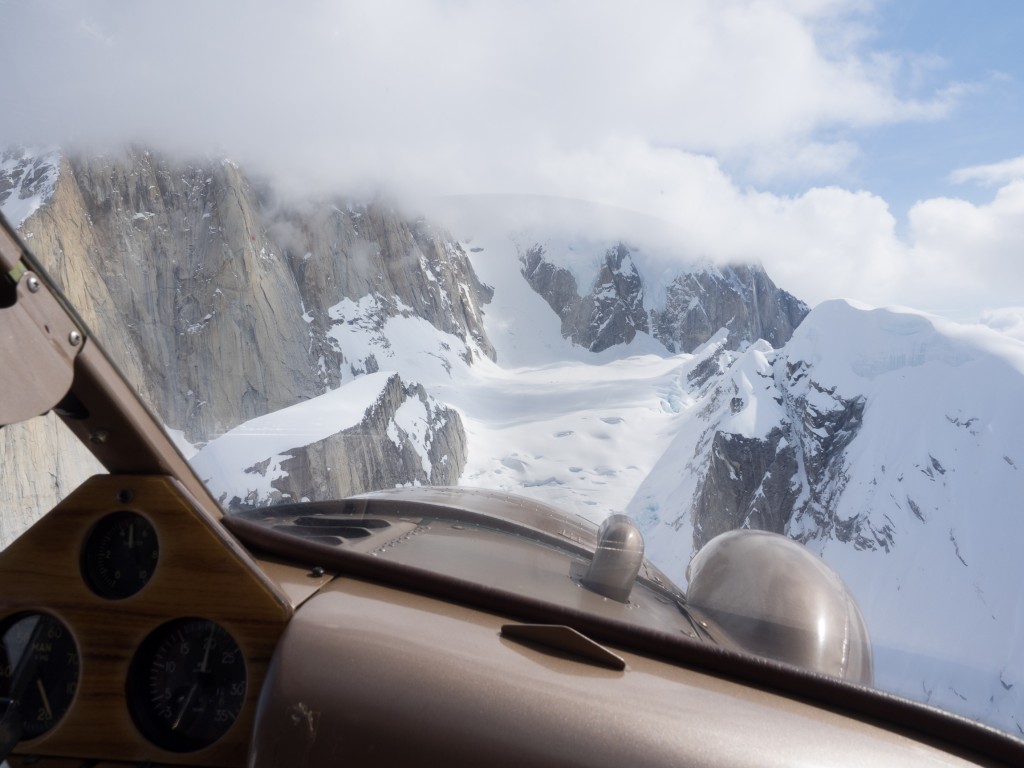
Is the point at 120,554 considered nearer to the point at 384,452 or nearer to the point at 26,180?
the point at 26,180

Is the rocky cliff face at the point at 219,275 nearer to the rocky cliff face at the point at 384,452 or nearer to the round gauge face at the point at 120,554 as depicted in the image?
the rocky cliff face at the point at 384,452

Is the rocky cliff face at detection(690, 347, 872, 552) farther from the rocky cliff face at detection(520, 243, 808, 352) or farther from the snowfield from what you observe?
the rocky cliff face at detection(520, 243, 808, 352)

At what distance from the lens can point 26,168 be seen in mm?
1982

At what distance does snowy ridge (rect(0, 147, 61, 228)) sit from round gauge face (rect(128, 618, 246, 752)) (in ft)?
3.48

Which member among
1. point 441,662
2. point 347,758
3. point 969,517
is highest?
point 441,662

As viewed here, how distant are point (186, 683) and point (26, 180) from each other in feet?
4.64

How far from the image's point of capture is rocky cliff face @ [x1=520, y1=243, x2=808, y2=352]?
7.41 metres

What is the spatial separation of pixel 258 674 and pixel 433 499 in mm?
1201

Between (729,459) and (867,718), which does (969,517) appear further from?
(867,718)

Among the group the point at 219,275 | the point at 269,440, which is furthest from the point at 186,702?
the point at 219,275

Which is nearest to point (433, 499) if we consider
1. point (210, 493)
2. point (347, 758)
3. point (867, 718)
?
point (210, 493)

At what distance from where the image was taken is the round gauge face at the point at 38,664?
1.85 meters

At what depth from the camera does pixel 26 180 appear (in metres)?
2.00

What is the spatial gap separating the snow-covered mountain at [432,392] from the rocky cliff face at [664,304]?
77 millimetres
